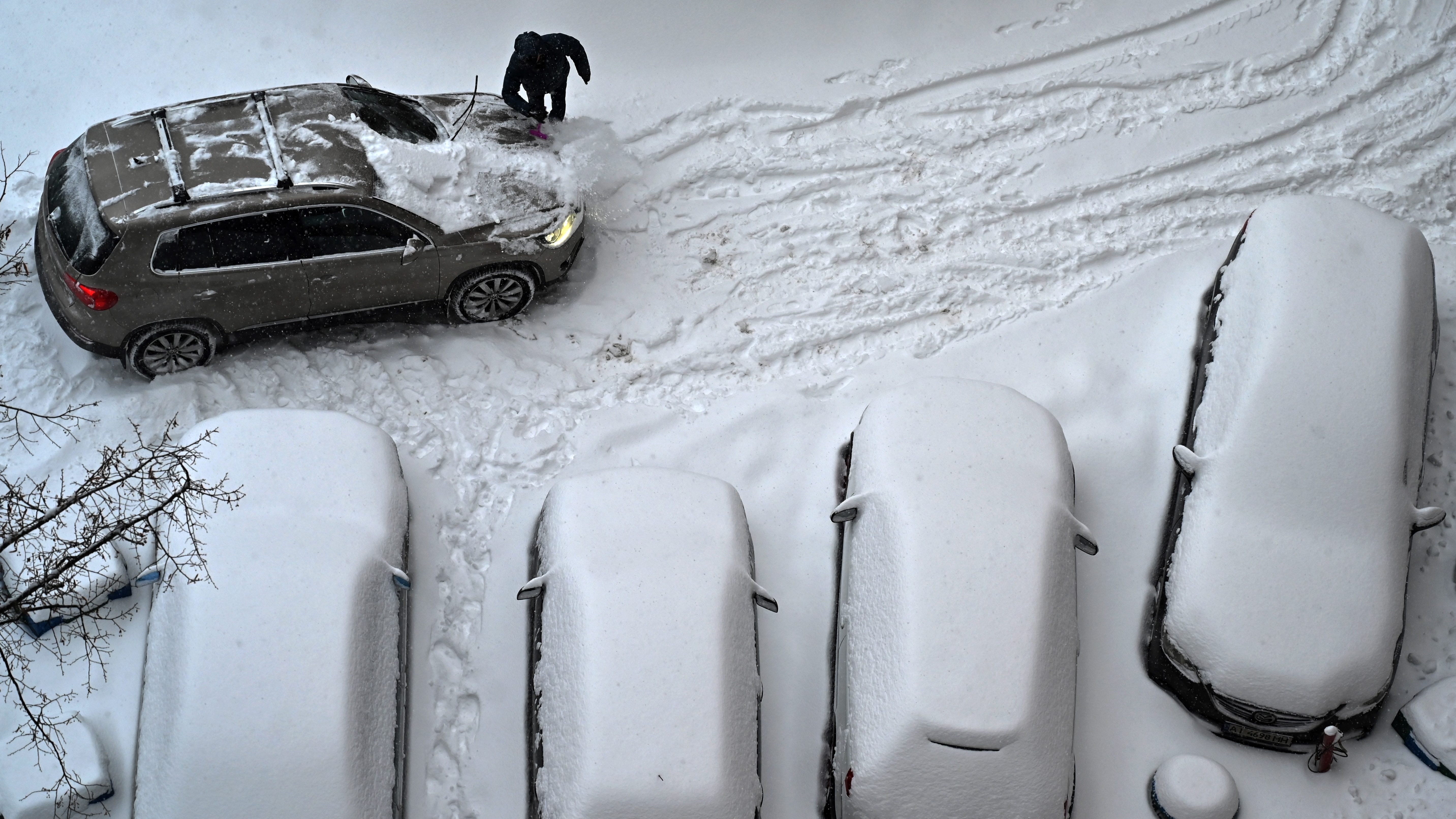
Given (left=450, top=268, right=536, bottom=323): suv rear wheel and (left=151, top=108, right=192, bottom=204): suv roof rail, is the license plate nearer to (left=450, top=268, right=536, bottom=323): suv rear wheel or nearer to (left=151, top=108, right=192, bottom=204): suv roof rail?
(left=450, top=268, right=536, bottom=323): suv rear wheel

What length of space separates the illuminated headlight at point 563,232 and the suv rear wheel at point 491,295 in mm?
326

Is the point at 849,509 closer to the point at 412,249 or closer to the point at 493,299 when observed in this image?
the point at 493,299

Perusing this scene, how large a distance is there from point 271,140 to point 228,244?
0.84 meters

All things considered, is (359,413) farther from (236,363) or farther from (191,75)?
(191,75)

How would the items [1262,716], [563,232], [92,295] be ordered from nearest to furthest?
[1262,716]
[92,295]
[563,232]

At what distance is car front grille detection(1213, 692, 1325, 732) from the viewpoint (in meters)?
6.79

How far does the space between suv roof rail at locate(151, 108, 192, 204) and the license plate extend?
8057mm

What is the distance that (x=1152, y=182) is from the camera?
9672mm

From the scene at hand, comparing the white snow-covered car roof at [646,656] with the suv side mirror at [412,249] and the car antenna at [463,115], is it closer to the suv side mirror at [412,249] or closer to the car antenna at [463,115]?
the suv side mirror at [412,249]

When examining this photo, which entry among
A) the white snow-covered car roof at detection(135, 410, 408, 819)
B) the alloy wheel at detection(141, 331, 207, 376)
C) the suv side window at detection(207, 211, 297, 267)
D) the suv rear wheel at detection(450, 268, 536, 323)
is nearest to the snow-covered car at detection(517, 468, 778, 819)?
the white snow-covered car roof at detection(135, 410, 408, 819)

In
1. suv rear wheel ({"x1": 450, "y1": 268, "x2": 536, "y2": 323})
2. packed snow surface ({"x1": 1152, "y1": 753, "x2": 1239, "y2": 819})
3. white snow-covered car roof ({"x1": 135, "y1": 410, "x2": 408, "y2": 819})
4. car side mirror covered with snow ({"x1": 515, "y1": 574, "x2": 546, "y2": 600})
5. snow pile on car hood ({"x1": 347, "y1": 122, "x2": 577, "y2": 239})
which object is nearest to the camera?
white snow-covered car roof ({"x1": 135, "y1": 410, "x2": 408, "y2": 819})

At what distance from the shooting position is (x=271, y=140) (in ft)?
25.0

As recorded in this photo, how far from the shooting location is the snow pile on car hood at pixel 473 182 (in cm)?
786

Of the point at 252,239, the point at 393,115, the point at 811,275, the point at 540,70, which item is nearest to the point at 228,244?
the point at 252,239
